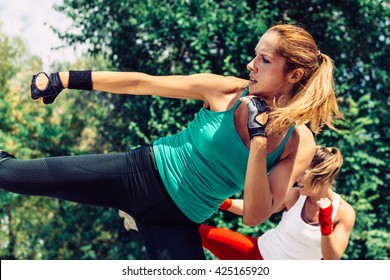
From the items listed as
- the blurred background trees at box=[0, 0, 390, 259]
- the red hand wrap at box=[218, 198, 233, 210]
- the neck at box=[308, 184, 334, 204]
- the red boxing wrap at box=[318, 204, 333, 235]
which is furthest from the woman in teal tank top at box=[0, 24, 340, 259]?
the blurred background trees at box=[0, 0, 390, 259]

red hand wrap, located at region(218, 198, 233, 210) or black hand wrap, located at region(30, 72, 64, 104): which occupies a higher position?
black hand wrap, located at region(30, 72, 64, 104)

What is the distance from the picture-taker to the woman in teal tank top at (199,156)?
2.45 metres

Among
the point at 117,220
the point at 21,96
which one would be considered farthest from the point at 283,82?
the point at 21,96

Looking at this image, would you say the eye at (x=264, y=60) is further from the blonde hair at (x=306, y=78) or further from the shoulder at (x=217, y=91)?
the shoulder at (x=217, y=91)

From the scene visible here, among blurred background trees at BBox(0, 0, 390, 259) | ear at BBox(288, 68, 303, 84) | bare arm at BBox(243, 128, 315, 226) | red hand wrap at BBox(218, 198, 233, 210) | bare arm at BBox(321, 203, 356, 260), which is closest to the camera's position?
bare arm at BBox(243, 128, 315, 226)

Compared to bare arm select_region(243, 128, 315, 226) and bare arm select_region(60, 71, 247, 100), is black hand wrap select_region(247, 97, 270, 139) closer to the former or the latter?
bare arm select_region(243, 128, 315, 226)

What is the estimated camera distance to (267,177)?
2.39m

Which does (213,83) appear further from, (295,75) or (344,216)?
(344,216)

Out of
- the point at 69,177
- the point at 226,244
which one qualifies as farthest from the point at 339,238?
the point at 69,177

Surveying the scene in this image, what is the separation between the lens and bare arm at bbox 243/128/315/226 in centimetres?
233

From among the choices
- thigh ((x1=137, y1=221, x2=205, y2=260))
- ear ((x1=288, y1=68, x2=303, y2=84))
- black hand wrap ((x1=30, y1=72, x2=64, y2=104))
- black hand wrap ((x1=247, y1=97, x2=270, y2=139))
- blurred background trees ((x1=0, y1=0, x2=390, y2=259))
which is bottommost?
blurred background trees ((x1=0, y1=0, x2=390, y2=259))

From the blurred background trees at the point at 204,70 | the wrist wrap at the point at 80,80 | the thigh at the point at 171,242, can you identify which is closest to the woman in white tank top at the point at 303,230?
the thigh at the point at 171,242

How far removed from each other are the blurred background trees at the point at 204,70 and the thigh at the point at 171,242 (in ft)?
12.6
